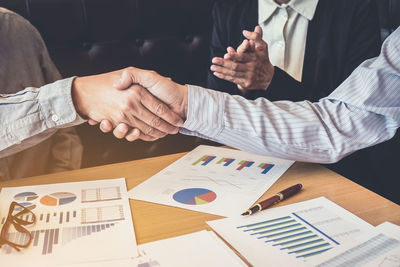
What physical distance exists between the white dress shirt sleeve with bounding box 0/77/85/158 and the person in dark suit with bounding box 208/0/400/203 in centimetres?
54

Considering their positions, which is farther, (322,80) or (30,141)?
(322,80)

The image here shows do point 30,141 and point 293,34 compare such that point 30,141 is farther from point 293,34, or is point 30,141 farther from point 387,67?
point 293,34

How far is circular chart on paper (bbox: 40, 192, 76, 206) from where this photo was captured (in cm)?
75

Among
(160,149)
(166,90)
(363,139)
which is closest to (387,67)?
(363,139)

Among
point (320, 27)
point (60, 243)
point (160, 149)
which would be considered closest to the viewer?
point (60, 243)

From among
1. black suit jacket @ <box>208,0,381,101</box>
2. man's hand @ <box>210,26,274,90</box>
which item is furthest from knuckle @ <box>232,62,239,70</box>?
black suit jacket @ <box>208,0,381,101</box>

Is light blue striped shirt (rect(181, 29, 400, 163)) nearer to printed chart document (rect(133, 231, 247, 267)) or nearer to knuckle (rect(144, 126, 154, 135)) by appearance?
knuckle (rect(144, 126, 154, 135))

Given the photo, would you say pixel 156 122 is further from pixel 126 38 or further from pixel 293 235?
pixel 126 38

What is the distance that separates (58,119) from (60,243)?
1.07ft

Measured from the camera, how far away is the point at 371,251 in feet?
1.90

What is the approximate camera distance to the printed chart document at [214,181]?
744 mm

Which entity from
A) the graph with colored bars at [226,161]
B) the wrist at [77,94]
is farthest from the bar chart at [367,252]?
the wrist at [77,94]

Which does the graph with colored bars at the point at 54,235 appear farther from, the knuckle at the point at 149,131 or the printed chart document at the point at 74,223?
the knuckle at the point at 149,131

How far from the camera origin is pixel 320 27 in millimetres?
1403
